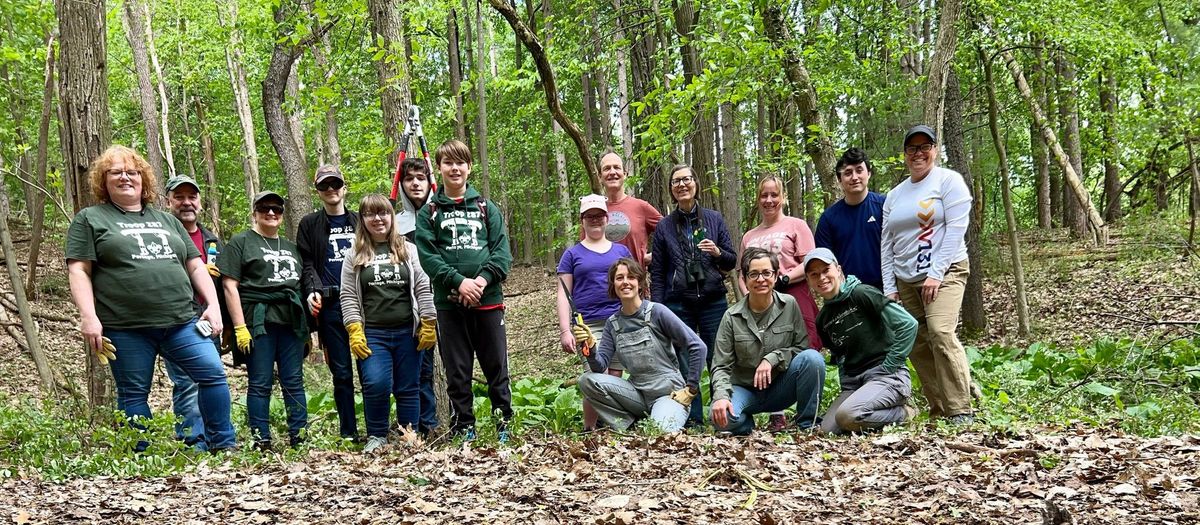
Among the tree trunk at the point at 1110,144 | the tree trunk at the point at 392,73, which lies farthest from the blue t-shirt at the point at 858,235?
the tree trunk at the point at 1110,144

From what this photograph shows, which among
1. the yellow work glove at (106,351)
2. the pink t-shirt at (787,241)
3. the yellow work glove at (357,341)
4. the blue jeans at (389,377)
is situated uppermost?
the pink t-shirt at (787,241)

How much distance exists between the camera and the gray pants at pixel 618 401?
5652 millimetres

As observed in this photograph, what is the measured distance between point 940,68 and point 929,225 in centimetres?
205

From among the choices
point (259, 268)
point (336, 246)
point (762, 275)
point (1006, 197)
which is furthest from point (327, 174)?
point (1006, 197)

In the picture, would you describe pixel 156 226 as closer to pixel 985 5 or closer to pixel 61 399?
pixel 61 399

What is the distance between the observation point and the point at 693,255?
6137 millimetres

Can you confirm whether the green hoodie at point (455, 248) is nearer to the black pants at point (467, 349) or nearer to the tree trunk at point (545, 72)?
the black pants at point (467, 349)

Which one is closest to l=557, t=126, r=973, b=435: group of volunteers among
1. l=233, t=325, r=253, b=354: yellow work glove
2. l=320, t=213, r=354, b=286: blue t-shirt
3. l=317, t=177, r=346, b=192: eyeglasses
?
l=320, t=213, r=354, b=286: blue t-shirt

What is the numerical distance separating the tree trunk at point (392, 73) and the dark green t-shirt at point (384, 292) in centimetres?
95

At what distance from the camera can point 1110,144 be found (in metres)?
11.7

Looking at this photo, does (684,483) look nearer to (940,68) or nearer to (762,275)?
(762,275)

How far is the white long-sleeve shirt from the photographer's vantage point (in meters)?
5.35

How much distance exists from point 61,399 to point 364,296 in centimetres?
265

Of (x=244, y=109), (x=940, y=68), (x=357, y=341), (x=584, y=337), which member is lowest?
(x=584, y=337)
